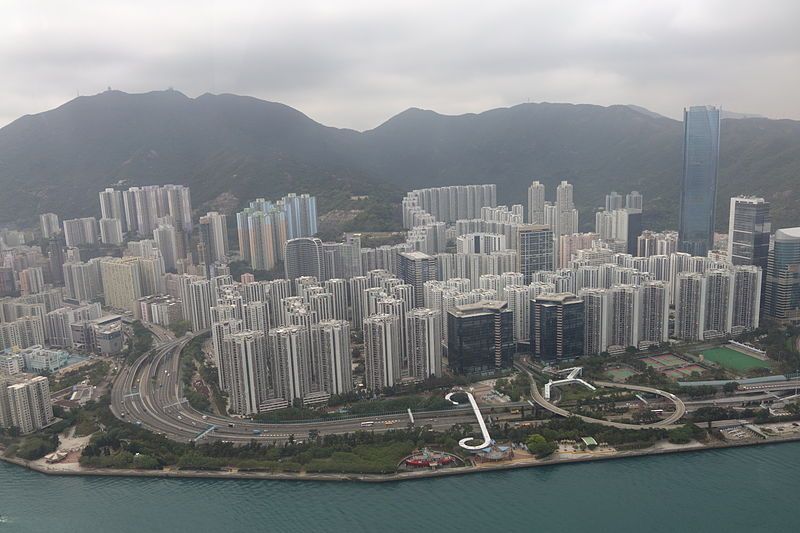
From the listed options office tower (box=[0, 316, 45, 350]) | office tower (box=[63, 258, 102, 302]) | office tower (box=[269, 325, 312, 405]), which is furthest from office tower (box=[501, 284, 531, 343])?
office tower (box=[63, 258, 102, 302])

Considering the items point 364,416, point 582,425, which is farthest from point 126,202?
point 582,425

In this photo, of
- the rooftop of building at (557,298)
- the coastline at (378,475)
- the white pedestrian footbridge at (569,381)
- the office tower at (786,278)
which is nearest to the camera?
the coastline at (378,475)

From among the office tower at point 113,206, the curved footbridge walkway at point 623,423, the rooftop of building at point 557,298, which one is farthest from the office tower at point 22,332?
the rooftop of building at point 557,298

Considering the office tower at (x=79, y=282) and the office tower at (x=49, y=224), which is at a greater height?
the office tower at (x=49, y=224)

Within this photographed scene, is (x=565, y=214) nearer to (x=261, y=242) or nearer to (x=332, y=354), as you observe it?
(x=261, y=242)

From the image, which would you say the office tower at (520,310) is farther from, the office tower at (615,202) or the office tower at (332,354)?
the office tower at (615,202)

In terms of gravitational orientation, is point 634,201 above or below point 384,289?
above

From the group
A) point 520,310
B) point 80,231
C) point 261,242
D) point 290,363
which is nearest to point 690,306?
point 520,310
